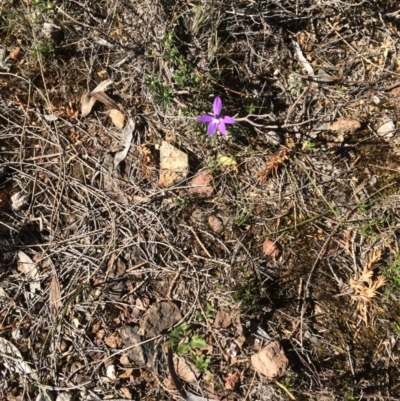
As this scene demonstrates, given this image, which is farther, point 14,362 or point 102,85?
point 102,85

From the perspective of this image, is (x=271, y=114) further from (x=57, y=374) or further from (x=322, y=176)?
(x=57, y=374)

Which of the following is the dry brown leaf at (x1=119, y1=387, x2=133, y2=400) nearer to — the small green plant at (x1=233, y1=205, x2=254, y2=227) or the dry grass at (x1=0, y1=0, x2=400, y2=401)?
the dry grass at (x1=0, y1=0, x2=400, y2=401)


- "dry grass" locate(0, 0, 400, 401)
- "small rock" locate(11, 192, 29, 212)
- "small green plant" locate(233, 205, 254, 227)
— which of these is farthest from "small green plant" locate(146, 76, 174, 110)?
"small rock" locate(11, 192, 29, 212)

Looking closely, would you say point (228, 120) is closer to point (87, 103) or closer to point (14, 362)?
point (87, 103)

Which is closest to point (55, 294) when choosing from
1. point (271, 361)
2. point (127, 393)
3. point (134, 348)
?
point (134, 348)

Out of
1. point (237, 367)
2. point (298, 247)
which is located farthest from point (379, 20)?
point (237, 367)

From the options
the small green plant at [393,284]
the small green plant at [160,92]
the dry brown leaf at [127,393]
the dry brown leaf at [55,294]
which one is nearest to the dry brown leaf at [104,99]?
the small green plant at [160,92]
